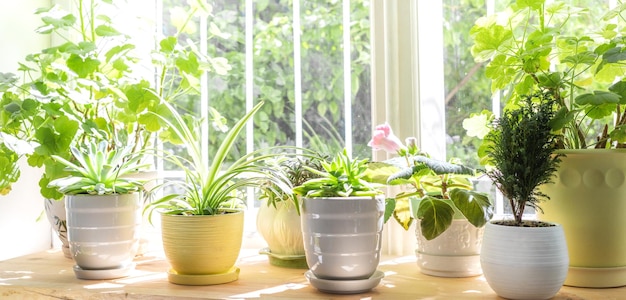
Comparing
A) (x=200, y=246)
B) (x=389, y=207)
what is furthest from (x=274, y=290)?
(x=389, y=207)

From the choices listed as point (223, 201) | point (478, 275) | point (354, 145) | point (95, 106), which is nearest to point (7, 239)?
point (95, 106)

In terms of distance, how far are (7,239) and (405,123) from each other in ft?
3.58

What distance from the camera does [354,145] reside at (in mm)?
1887

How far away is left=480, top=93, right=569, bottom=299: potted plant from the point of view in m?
1.24

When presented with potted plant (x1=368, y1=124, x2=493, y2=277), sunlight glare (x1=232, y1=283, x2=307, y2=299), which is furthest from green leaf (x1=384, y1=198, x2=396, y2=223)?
sunlight glare (x1=232, y1=283, x2=307, y2=299)

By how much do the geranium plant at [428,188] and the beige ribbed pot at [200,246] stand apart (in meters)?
0.33

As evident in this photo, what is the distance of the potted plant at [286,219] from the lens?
1580mm

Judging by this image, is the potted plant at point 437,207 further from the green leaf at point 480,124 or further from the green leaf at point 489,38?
the green leaf at point 489,38

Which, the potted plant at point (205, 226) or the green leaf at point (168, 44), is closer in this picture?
the potted plant at point (205, 226)

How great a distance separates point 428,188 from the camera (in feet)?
5.06

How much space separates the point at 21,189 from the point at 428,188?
3.65 feet

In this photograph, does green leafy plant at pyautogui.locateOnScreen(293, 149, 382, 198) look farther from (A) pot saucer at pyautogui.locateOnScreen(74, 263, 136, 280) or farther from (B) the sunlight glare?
(A) pot saucer at pyautogui.locateOnScreen(74, 263, 136, 280)

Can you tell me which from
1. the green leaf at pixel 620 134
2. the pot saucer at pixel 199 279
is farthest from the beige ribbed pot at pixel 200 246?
the green leaf at pixel 620 134

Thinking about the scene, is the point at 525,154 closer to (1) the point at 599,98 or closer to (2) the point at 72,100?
(1) the point at 599,98
